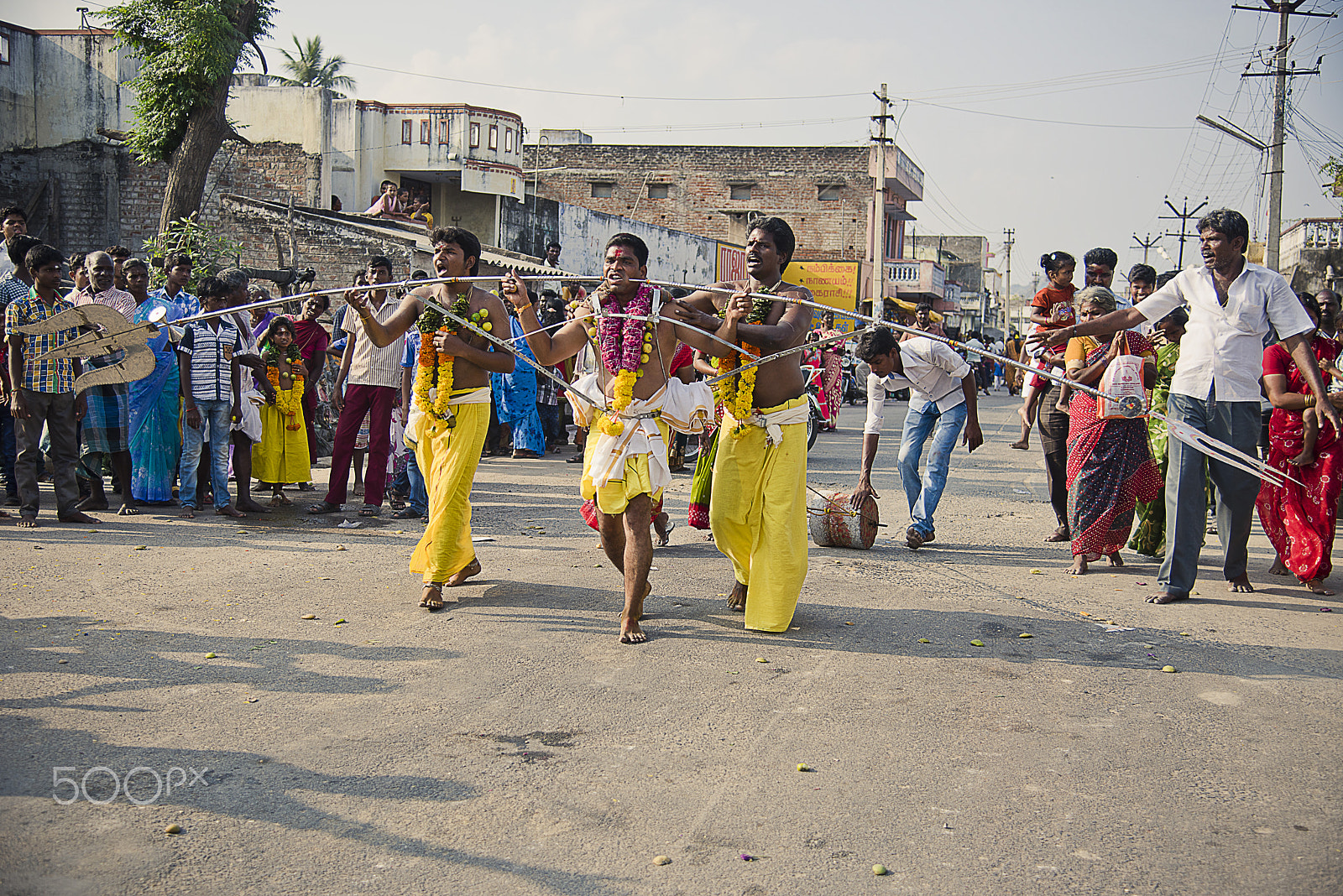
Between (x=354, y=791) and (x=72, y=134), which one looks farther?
(x=72, y=134)

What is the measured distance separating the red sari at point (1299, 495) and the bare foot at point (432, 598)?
5.29m

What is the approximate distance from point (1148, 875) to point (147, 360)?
4779mm

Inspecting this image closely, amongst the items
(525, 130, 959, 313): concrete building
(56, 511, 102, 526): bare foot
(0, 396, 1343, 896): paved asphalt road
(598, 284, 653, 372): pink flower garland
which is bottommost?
(0, 396, 1343, 896): paved asphalt road

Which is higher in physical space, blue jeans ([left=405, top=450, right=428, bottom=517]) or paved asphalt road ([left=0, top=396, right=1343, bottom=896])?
blue jeans ([left=405, top=450, right=428, bottom=517])

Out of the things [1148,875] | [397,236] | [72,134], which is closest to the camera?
[1148,875]

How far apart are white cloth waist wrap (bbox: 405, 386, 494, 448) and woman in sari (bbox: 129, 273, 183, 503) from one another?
3.43 meters

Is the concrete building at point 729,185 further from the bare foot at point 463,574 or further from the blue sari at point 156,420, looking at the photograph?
the bare foot at point 463,574

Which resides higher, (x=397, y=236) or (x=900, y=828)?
(x=397, y=236)

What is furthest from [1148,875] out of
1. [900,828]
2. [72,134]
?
[72,134]

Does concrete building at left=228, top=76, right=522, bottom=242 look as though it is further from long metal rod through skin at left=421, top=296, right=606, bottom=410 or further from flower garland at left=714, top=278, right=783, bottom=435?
flower garland at left=714, top=278, right=783, bottom=435

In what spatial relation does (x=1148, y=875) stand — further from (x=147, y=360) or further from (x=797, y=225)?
(x=797, y=225)

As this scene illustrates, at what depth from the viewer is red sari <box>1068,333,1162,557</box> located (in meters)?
7.14

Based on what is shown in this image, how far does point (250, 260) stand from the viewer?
21234 millimetres

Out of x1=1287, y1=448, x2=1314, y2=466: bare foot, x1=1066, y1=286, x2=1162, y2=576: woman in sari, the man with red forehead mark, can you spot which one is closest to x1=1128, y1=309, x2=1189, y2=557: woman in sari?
x1=1066, y1=286, x2=1162, y2=576: woman in sari
